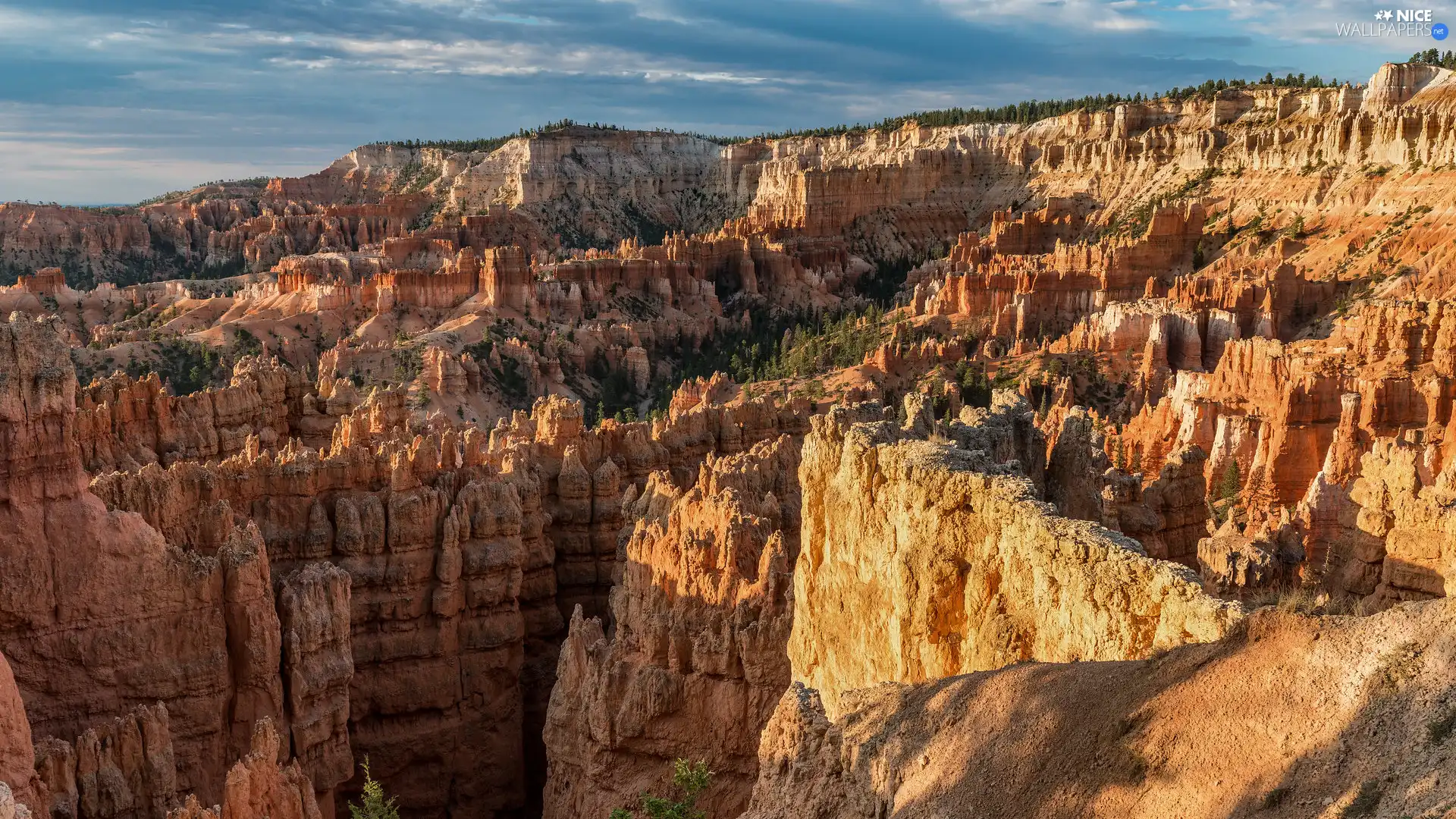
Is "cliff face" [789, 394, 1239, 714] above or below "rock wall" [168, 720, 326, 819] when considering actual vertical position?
above

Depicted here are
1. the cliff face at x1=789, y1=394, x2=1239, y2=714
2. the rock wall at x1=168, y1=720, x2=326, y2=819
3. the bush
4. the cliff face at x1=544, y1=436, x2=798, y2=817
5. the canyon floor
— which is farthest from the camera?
the cliff face at x1=544, y1=436, x2=798, y2=817

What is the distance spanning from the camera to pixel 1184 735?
7.46m

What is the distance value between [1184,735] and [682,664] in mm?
11369

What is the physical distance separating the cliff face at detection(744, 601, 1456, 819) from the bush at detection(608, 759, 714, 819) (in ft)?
15.4

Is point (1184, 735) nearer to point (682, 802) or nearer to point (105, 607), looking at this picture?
point (682, 802)

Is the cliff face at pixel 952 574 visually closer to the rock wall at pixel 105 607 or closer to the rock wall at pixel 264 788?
the rock wall at pixel 264 788

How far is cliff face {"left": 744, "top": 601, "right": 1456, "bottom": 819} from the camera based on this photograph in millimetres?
6664

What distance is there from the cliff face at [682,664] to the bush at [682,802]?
0.47 metres

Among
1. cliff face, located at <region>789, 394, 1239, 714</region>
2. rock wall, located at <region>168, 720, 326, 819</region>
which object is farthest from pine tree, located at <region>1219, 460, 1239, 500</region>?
rock wall, located at <region>168, 720, 326, 819</region>

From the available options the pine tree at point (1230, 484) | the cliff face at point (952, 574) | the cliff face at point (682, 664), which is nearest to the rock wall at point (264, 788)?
the cliff face at point (682, 664)

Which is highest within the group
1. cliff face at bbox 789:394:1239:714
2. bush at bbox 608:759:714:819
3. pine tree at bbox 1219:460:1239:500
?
cliff face at bbox 789:394:1239:714

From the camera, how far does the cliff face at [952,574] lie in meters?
9.62

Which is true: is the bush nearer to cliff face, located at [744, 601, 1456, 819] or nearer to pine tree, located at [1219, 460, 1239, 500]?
cliff face, located at [744, 601, 1456, 819]

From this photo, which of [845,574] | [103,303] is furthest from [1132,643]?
[103,303]
